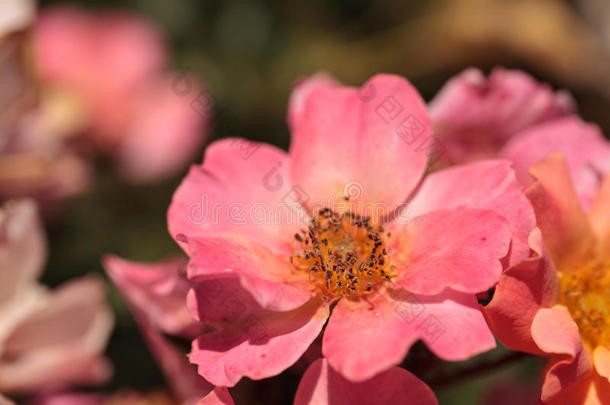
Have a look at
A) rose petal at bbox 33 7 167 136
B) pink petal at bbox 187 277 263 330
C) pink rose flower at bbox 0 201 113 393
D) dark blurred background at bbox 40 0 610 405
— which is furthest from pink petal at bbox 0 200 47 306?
rose petal at bbox 33 7 167 136

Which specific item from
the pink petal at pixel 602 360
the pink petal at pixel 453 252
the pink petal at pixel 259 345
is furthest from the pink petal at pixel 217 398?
the pink petal at pixel 602 360

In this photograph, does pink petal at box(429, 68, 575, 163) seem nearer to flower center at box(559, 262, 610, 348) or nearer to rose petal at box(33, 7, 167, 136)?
flower center at box(559, 262, 610, 348)

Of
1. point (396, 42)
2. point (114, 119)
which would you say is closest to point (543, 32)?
point (396, 42)

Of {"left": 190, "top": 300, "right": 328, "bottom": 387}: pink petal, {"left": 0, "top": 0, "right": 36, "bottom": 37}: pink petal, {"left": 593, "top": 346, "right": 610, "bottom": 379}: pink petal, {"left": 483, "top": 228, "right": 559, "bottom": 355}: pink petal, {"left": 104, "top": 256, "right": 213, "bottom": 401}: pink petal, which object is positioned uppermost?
{"left": 0, "top": 0, "right": 36, "bottom": 37}: pink petal

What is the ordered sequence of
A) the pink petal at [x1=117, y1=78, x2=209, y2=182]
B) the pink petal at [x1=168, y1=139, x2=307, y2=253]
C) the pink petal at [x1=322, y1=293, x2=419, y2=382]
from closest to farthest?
the pink petal at [x1=322, y1=293, x2=419, y2=382]
the pink petal at [x1=168, y1=139, x2=307, y2=253]
the pink petal at [x1=117, y1=78, x2=209, y2=182]

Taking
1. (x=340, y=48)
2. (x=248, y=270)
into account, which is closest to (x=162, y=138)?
(x=340, y=48)

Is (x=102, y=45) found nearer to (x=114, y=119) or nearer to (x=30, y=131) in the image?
(x=114, y=119)

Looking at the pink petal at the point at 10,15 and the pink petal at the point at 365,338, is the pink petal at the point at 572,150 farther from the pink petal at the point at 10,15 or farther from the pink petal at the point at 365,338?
the pink petal at the point at 10,15

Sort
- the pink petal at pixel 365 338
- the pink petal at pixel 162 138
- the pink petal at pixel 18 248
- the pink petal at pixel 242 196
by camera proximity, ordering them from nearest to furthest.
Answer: the pink petal at pixel 365 338, the pink petal at pixel 242 196, the pink petal at pixel 18 248, the pink petal at pixel 162 138
